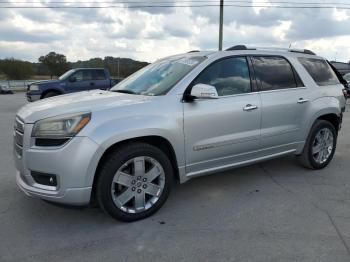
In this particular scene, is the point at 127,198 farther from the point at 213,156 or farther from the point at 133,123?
the point at 213,156

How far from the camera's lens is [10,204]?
3.88 metres

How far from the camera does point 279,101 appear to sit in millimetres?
4434

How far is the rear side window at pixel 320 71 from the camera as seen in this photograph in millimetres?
5008

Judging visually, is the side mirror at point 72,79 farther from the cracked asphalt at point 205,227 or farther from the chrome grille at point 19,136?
the chrome grille at point 19,136

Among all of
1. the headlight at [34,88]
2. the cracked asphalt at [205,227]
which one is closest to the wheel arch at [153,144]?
the cracked asphalt at [205,227]

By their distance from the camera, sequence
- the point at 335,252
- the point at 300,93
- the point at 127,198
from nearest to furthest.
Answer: the point at 335,252 → the point at 127,198 → the point at 300,93

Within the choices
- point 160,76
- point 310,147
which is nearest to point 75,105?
point 160,76

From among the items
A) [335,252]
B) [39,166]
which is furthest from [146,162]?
[335,252]

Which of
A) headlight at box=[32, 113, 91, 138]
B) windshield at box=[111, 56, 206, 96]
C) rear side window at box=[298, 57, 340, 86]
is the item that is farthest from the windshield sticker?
rear side window at box=[298, 57, 340, 86]

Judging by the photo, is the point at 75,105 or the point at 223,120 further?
the point at 223,120

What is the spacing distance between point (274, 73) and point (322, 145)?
1479mm

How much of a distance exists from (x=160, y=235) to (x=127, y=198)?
50 cm

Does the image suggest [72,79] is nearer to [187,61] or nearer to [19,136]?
[187,61]

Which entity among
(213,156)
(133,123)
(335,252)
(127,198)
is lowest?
(335,252)
